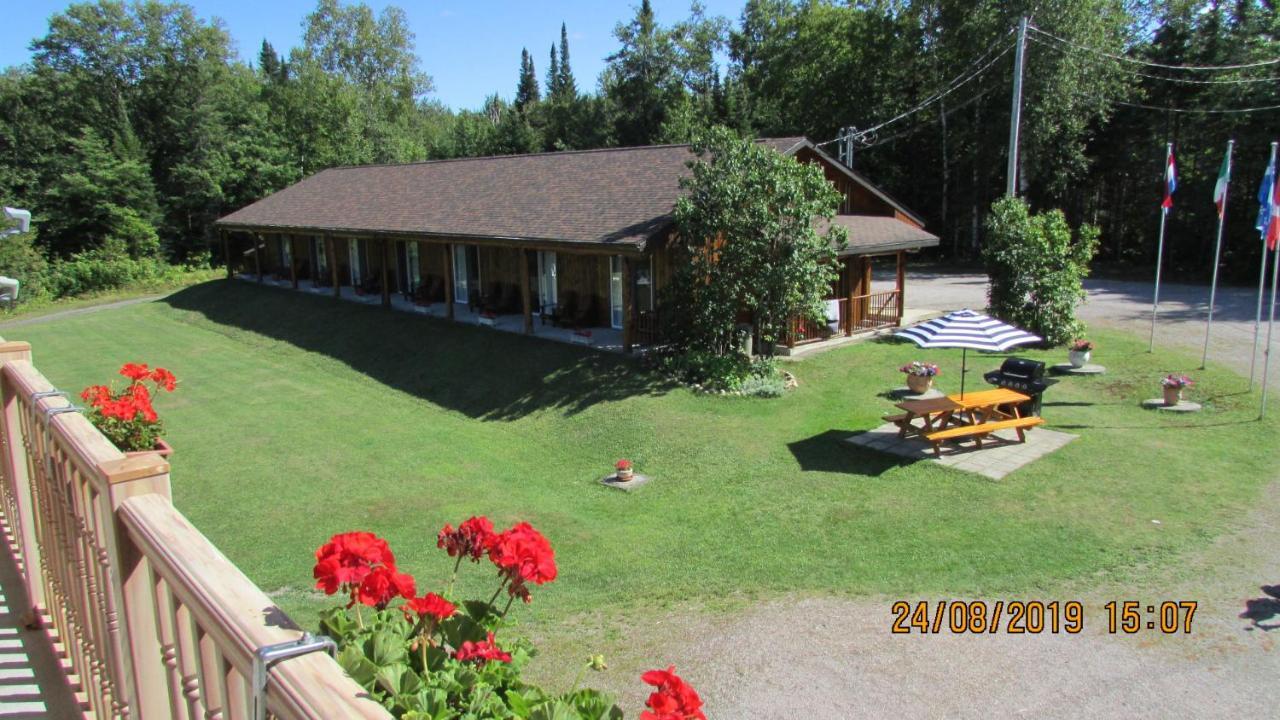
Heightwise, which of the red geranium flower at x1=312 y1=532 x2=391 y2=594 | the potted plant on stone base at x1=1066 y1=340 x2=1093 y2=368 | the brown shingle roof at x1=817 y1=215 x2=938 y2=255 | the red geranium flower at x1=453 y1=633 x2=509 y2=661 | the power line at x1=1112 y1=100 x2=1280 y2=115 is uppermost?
the power line at x1=1112 y1=100 x2=1280 y2=115

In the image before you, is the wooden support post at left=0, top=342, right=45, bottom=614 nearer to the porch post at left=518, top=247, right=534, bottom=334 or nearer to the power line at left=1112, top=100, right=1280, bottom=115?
the porch post at left=518, top=247, right=534, bottom=334

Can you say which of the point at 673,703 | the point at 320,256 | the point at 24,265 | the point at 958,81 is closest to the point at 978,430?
the point at 673,703

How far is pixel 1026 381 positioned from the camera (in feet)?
42.6

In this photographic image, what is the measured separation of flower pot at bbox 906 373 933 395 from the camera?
14.4m

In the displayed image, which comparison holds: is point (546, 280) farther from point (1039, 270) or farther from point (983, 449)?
point (983, 449)

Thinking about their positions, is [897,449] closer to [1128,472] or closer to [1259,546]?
[1128,472]

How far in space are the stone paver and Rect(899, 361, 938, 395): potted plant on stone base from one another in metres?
1.96

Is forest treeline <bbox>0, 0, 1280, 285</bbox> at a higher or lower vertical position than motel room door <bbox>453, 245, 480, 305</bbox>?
higher

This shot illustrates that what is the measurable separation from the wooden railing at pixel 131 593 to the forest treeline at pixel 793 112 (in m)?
33.6

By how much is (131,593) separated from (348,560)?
22.1 inches

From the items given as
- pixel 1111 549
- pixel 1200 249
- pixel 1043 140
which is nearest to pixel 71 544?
pixel 1111 549

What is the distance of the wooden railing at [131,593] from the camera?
1.54m

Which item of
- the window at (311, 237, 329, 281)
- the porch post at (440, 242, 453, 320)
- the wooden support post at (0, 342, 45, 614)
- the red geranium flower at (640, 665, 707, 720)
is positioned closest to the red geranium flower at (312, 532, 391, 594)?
the red geranium flower at (640, 665, 707, 720)

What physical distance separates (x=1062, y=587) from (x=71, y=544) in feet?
26.1
